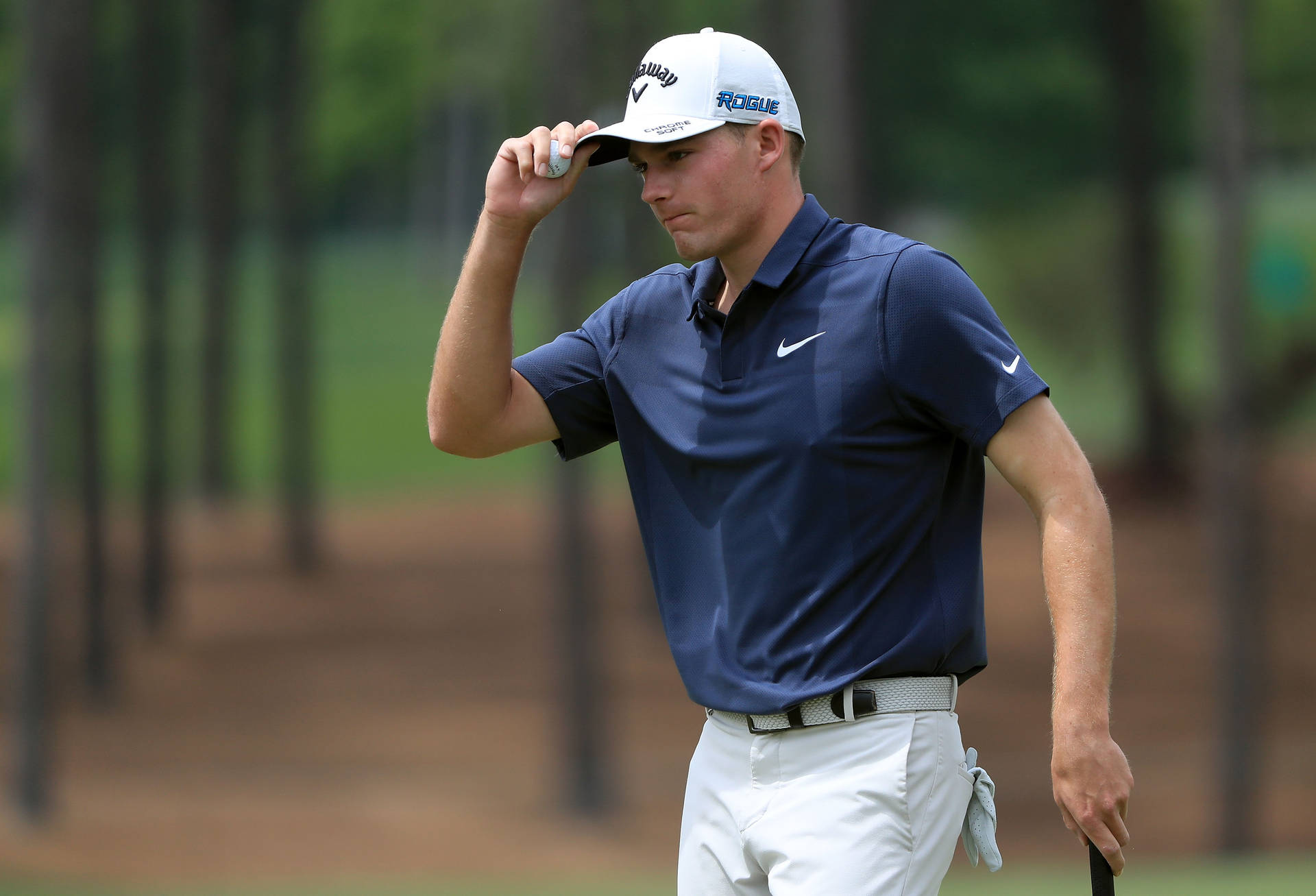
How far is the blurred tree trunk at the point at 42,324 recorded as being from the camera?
12.4 metres

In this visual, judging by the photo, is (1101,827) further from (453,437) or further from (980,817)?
(453,437)

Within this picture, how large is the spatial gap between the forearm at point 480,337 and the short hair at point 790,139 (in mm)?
436

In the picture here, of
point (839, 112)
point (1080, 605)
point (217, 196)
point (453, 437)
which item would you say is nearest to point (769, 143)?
point (453, 437)

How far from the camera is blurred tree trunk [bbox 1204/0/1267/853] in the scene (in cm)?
1299

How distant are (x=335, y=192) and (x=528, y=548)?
24676 millimetres

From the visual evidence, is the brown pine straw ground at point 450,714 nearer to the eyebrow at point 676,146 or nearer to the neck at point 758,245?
the neck at point 758,245

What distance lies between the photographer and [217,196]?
2112cm

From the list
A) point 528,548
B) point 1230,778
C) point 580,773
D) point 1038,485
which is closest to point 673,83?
point 1038,485

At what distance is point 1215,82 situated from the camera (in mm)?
13023

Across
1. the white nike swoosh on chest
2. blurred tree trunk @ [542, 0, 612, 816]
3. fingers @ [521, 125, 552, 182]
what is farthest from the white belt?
blurred tree trunk @ [542, 0, 612, 816]

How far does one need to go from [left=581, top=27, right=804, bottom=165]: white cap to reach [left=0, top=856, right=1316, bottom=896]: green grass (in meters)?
6.70

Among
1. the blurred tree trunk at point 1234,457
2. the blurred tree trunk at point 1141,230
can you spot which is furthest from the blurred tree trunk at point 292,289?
the blurred tree trunk at point 1141,230

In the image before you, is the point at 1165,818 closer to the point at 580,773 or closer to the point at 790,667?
the point at 580,773

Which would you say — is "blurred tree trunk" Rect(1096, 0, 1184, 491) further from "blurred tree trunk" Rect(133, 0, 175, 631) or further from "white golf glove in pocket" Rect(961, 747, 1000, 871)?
"white golf glove in pocket" Rect(961, 747, 1000, 871)
